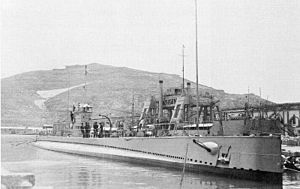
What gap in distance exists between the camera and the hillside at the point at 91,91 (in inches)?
4269

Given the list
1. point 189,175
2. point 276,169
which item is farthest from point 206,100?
point 276,169

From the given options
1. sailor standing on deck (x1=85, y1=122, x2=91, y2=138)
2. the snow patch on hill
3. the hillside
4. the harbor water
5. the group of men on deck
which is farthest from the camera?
the snow patch on hill

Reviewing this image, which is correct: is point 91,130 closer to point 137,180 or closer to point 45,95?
point 137,180

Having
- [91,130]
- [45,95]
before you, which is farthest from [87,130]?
[45,95]

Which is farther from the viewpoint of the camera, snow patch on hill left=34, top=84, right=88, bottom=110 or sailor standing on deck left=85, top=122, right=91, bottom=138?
snow patch on hill left=34, top=84, right=88, bottom=110

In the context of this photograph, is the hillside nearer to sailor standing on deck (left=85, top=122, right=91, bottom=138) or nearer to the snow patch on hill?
the snow patch on hill

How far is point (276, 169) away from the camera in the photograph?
1702 centimetres

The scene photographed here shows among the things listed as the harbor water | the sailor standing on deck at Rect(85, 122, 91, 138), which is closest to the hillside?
the sailor standing on deck at Rect(85, 122, 91, 138)

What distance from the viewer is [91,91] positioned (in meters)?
139

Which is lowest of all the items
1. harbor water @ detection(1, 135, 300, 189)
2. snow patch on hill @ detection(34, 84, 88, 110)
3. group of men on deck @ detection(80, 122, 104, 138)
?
harbor water @ detection(1, 135, 300, 189)

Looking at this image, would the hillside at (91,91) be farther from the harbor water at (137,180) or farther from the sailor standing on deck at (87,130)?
the harbor water at (137,180)

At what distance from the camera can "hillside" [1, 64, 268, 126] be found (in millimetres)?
108438

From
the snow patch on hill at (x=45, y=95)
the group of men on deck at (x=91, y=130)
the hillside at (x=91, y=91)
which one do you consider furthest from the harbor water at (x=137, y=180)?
the snow patch on hill at (x=45, y=95)

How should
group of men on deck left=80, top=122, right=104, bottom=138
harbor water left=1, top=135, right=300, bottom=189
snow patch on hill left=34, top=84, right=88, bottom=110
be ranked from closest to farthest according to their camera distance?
1. harbor water left=1, top=135, right=300, bottom=189
2. group of men on deck left=80, top=122, right=104, bottom=138
3. snow patch on hill left=34, top=84, right=88, bottom=110
